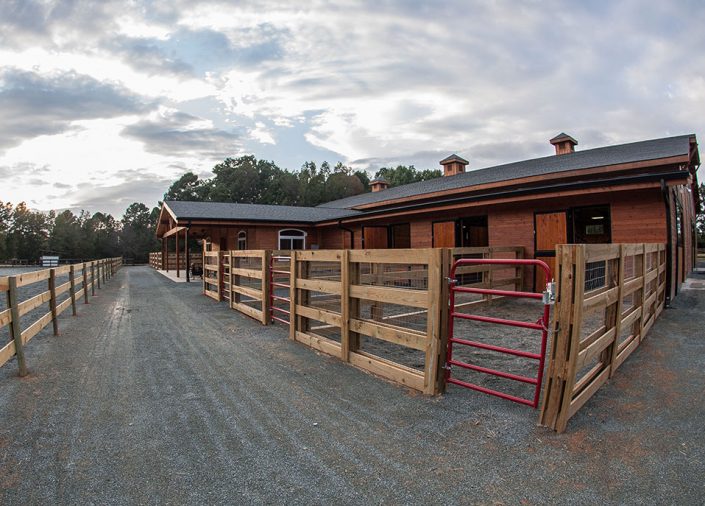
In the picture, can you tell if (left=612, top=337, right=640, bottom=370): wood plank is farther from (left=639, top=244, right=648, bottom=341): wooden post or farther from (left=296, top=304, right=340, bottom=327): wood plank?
(left=296, top=304, right=340, bottom=327): wood plank

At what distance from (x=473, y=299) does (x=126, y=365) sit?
22.0 feet

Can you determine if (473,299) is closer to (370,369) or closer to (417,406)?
(370,369)

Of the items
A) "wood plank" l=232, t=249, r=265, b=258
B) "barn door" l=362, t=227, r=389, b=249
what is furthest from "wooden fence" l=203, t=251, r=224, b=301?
"barn door" l=362, t=227, r=389, b=249

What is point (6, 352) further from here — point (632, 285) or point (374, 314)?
point (632, 285)

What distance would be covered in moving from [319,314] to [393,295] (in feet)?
4.93

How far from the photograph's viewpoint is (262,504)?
2.00m

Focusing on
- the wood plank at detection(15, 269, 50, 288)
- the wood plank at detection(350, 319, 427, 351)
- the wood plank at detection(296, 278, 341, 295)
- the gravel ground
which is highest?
the wood plank at detection(15, 269, 50, 288)

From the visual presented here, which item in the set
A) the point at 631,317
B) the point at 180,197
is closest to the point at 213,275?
the point at 631,317

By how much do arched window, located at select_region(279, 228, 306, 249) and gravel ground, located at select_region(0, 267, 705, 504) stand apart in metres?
14.2

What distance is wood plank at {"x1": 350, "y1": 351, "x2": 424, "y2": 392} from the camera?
11.9ft

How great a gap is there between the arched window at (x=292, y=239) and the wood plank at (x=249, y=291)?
33.2 feet

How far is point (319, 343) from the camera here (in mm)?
5047

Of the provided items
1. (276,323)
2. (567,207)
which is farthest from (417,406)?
(567,207)

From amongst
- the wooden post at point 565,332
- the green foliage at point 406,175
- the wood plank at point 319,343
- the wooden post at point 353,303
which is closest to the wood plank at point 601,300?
the wooden post at point 565,332
